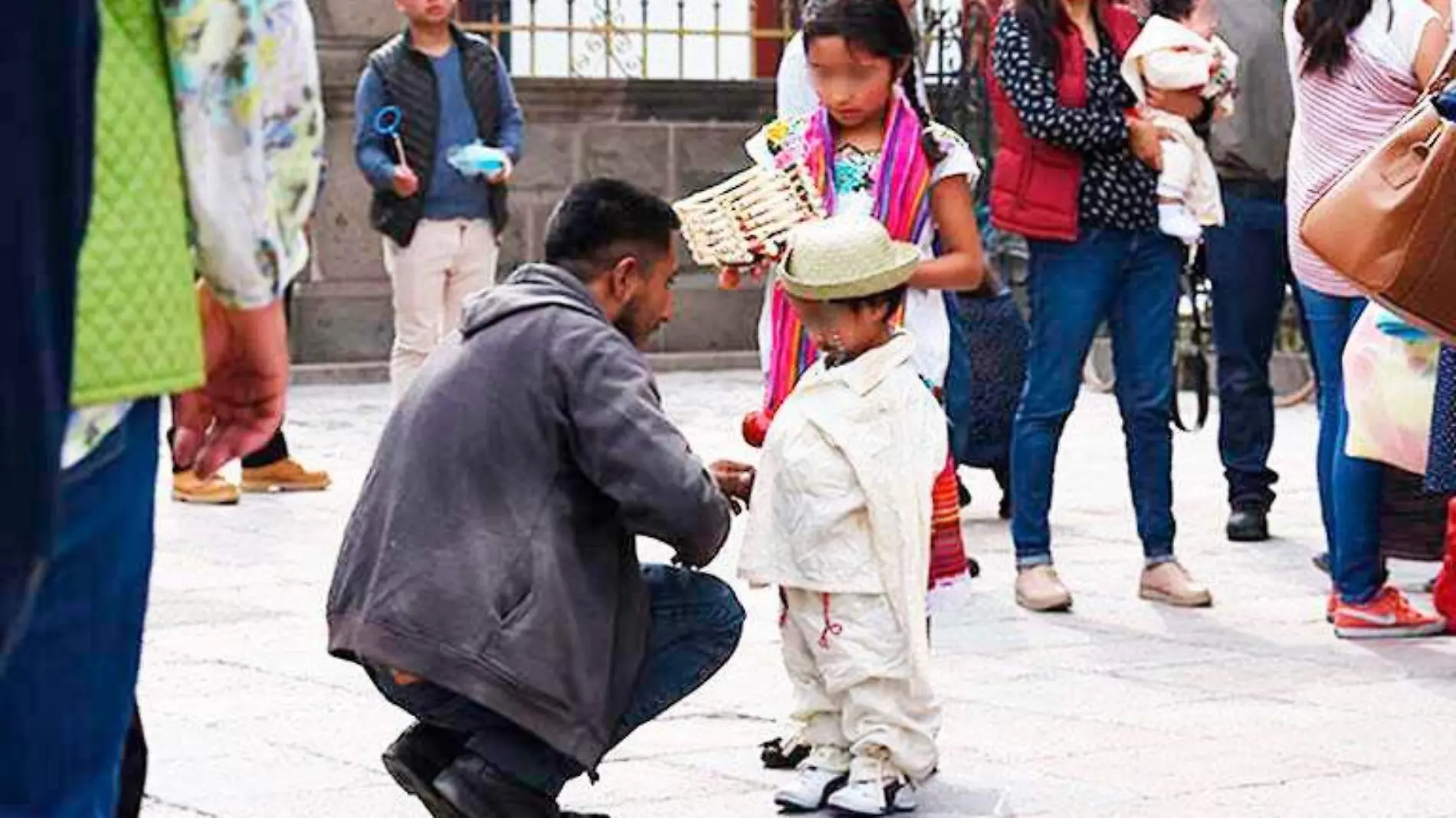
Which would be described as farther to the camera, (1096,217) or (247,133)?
(1096,217)

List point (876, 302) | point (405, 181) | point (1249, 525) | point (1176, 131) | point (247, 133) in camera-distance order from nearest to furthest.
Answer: point (247, 133)
point (876, 302)
point (1176, 131)
point (1249, 525)
point (405, 181)

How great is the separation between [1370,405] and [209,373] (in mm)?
4742

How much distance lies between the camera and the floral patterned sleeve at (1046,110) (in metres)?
7.70

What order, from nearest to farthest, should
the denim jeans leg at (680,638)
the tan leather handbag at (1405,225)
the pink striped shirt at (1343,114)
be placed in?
the denim jeans leg at (680,638) < the tan leather handbag at (1405,225) < the pink striped shirt at (1343,114)

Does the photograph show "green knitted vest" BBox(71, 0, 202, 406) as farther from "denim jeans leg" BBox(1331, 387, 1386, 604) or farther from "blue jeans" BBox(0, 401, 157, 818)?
"denim jeans leg" BBox(1331, 387, 1386, 604)

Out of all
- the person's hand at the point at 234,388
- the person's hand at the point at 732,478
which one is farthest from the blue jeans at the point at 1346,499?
the person's hand at the point at 234,388

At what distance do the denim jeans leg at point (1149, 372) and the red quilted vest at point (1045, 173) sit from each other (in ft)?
0.77

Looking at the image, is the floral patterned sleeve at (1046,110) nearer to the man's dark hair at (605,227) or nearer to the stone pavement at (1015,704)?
the stone pavement at (1015,704)

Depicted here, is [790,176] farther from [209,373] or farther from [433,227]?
[433,227]

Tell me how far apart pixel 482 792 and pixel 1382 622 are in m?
3.27

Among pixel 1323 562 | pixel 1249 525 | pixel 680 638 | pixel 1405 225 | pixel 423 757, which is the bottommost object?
pixel 1249 525

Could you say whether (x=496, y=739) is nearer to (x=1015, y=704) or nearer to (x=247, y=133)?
(x=1015, y=704)

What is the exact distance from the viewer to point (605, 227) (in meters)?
5.13

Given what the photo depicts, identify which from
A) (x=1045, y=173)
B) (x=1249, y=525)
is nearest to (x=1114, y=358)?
(x=1045, y=173)
